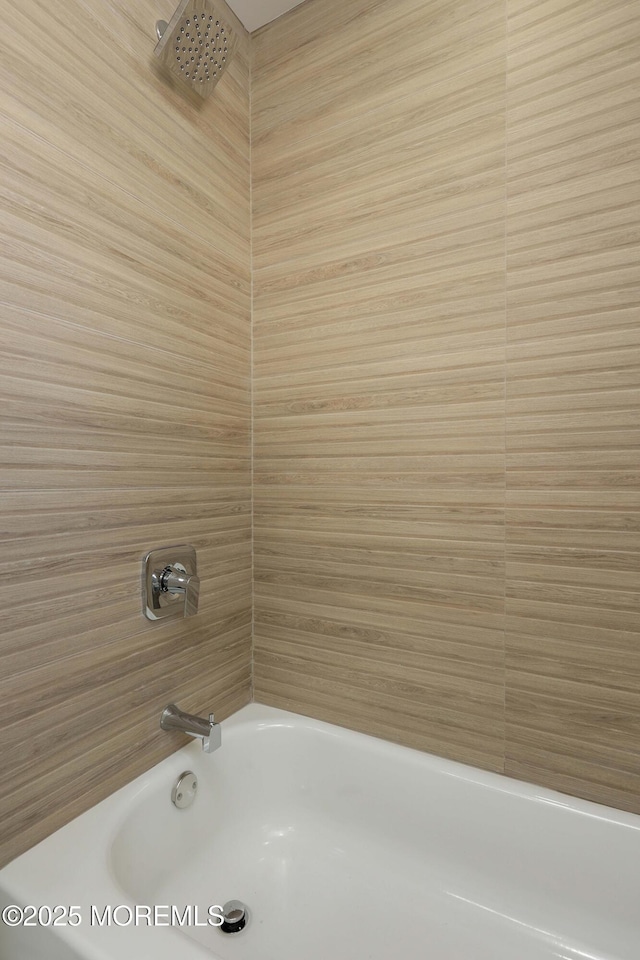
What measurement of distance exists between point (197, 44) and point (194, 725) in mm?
1702

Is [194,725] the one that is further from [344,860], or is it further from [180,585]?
[344,860]

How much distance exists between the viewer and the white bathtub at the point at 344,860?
102 centimetres

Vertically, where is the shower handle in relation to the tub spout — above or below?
above

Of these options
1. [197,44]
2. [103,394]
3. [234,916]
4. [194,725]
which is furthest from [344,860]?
[197,44]

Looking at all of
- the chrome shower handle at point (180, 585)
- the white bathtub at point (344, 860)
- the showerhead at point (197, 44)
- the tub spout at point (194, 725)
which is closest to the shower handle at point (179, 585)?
the chrome shower handle at point (180, 585)

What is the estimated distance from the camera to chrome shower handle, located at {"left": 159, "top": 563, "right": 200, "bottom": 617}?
1.21m

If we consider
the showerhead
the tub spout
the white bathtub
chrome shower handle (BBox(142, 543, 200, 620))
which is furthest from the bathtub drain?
the showerhead

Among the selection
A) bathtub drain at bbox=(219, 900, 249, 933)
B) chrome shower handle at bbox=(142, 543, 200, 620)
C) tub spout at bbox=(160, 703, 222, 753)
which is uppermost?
chrome shower handle at bbox=(142, 543, 200, 620)

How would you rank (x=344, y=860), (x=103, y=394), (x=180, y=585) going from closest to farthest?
(x=103, y=394)
(x=180, y=585)
(x=344, y=860)

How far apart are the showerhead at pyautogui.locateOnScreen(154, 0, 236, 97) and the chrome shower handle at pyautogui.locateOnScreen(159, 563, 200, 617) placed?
4.15ft

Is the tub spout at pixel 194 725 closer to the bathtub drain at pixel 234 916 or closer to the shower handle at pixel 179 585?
the shower handle at pixel 179 585

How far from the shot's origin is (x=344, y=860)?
1318mm

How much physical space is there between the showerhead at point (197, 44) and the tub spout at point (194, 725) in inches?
63.2

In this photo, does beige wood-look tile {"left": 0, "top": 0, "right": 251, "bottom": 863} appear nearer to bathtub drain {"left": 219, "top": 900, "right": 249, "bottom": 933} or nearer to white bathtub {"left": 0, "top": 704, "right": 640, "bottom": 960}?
white bathtub {"left": 0, "top": 704, "right": 640, "bottom": 960}
